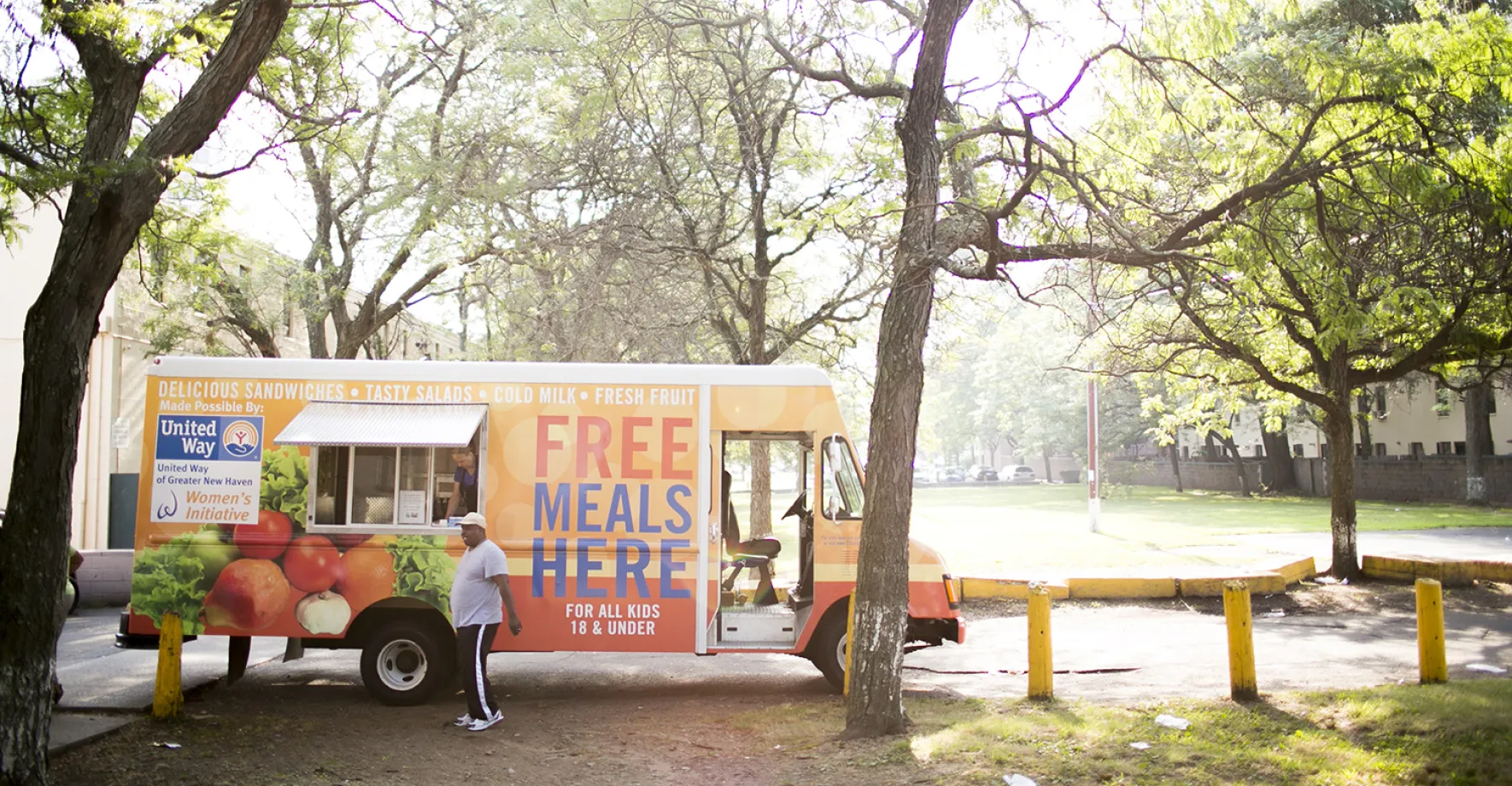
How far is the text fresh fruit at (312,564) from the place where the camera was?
29.5 ft

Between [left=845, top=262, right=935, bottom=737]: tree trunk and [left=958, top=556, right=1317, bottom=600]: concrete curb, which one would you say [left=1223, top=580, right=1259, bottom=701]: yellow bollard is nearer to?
[left=845, top=262, right=935, bottom=737]: tree trunk

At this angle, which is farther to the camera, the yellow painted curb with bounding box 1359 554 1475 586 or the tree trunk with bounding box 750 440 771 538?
the tree trunk with bounding box 750 440 771 538

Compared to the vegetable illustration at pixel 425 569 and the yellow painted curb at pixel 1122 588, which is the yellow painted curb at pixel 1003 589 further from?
the vegetable illustration at pixel 425 569

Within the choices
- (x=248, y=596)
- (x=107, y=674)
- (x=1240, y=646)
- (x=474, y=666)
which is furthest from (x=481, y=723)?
(x=1240, y=646)

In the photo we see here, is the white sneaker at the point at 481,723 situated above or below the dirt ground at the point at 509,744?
above

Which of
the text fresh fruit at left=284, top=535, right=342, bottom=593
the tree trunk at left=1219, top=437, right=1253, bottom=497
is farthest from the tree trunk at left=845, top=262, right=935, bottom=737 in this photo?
the tree trunk at left=1219, top=437, right=1253, bottom=497

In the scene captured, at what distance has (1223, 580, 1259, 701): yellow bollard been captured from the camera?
322 inches

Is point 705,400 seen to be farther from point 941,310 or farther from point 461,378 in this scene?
point 941,310

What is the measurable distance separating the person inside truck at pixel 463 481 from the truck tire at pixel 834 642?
3.13m

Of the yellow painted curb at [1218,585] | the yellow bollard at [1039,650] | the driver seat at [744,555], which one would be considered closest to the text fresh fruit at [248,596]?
the driver seat at [744,555]

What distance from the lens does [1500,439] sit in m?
40.7

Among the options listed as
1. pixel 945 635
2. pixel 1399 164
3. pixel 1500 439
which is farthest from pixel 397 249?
pixel 1500 439

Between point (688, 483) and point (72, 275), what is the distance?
15.4 ft

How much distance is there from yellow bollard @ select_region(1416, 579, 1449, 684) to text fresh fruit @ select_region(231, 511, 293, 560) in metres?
9.10
